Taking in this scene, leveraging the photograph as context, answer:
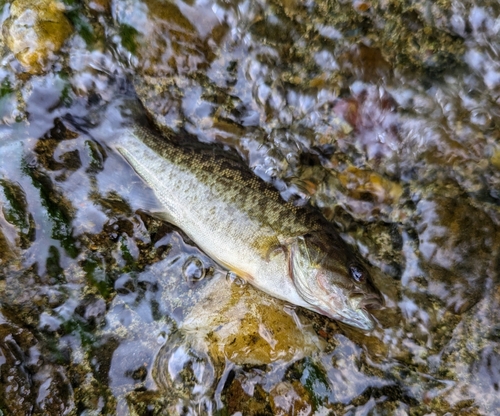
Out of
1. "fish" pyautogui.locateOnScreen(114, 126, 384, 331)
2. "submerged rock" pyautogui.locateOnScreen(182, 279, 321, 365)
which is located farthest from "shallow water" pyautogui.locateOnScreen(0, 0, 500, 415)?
"fish" pyautogui.locateOnScreen(114, 126, 384, 331)

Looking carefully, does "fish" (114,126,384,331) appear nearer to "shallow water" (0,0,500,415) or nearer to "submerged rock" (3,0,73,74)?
"shallow water" (0,0,500,415)

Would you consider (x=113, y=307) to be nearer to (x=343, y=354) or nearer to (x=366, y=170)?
(x=343, y=354)

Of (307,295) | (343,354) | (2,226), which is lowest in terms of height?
(2,226)

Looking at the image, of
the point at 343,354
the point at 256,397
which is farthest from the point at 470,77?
the point at 256,397

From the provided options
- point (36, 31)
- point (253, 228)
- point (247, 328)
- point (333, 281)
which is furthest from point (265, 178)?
point (36, 31)

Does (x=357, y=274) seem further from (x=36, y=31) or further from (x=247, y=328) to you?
(x=36, y=31)

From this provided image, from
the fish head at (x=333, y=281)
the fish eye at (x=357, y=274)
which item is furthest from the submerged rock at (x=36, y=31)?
the fish eye at (x=357, y=274)
